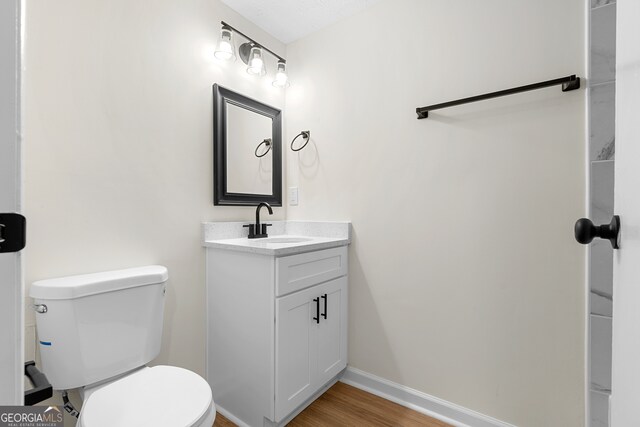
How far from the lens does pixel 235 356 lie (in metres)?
1.52

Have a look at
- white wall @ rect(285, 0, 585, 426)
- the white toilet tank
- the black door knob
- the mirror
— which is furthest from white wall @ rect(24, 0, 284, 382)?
the black door knob

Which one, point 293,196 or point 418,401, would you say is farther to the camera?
point 293,196

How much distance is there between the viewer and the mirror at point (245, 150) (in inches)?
67.8

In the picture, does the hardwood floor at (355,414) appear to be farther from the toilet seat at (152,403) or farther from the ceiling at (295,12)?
the ceiling at (295,12)

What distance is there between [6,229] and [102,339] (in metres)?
0.93

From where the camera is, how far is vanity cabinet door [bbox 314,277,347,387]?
1.64 metres

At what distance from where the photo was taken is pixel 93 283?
109 centimetres

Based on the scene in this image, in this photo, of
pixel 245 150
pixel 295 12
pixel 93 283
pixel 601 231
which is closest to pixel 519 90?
pixel 601 231

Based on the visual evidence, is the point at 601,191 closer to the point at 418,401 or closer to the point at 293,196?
the point at 418,401

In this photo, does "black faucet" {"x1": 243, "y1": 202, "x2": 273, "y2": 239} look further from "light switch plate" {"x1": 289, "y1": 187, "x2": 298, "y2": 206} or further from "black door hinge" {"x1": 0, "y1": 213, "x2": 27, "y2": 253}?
"black door hinge" {"x1": 0, "y1": 213, "x2": 27, "y2": 253}

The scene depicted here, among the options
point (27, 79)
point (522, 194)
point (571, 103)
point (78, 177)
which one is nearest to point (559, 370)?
point (522, 194)

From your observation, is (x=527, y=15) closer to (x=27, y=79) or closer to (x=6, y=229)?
(x=6, y=229)

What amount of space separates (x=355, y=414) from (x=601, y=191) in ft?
4.78

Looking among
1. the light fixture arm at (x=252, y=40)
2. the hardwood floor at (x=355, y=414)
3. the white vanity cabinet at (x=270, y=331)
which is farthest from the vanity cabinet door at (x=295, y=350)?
the light fixture arm at (x=252, y=40)
